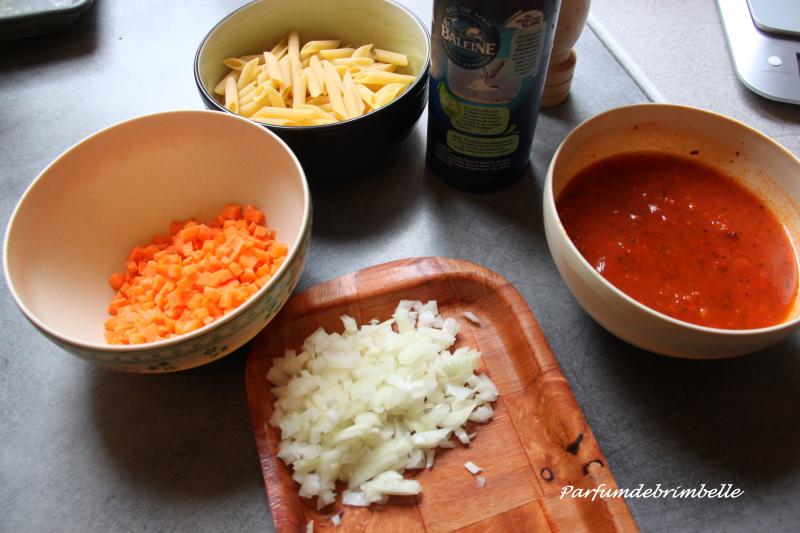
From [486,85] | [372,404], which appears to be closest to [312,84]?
[486,85]

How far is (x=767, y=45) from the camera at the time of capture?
1415mm

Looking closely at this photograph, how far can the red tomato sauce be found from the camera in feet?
2.78

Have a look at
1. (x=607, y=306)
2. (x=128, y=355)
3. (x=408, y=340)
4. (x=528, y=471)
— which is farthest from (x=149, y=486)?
(x=607, y=306)

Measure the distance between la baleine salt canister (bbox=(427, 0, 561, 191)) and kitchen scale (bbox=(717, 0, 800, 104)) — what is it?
0.67 meters

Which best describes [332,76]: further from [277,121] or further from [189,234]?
[189,234]

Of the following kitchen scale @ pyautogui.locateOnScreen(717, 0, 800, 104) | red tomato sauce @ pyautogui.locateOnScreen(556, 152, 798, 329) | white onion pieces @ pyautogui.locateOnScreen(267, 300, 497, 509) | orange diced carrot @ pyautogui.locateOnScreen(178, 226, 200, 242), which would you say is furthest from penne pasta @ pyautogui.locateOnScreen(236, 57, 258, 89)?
kitchen scale @ pyautogui.locateOnScreen(717, 0, 800, 104)

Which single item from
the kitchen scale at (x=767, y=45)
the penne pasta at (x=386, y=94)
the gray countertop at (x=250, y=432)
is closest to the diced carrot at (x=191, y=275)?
the gray countertop at (x=250, y=432)

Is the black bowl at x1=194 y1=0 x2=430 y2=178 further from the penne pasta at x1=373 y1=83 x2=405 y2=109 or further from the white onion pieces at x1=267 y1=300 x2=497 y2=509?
the white onion pieces at x1=267 y1=300 x2=497 y2=509

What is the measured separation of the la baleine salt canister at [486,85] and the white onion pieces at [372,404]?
332 millimetres

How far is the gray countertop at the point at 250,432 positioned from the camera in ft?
2.62

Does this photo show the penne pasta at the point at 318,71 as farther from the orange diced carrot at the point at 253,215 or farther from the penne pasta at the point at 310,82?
the orange diced carrot at the point at 253,215

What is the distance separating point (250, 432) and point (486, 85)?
2.14 feet

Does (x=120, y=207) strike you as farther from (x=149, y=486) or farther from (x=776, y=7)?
(x=776, y=7)

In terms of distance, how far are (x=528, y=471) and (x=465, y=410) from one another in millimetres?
119
